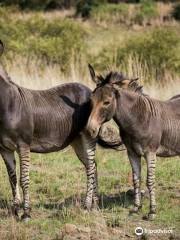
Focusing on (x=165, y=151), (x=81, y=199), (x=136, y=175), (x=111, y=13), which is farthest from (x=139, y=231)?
(x=111, y=13)

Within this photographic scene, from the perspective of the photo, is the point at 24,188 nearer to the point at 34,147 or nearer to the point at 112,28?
the point at 34,147

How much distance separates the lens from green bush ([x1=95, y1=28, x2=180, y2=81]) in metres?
20.6

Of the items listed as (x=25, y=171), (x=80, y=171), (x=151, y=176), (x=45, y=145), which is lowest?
(x=80, y=171)

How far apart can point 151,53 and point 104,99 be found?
44.5 ft

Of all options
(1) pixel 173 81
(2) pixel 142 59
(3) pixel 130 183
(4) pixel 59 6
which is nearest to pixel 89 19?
(4) pixel 59 6

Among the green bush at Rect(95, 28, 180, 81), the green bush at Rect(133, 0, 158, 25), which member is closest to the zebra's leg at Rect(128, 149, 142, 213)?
the green bush at Rect(95, 28, 180, 81)

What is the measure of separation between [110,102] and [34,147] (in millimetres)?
1267

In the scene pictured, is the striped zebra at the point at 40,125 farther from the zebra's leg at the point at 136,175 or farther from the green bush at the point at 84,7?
the green bush at the point at 84,7

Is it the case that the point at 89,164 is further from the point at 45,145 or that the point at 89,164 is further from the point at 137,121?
the point at 137,121

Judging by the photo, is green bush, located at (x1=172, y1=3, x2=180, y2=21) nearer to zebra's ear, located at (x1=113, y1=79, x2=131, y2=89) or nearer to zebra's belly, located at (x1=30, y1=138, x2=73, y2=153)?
zebra's belly, located at (x1=30, y1=138, x2=73, y2=153)

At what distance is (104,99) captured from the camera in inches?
312

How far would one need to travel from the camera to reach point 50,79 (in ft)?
55.1

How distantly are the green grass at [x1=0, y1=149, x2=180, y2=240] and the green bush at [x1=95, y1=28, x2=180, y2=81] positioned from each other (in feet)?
28.2

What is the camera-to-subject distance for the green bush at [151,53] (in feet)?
67.5
